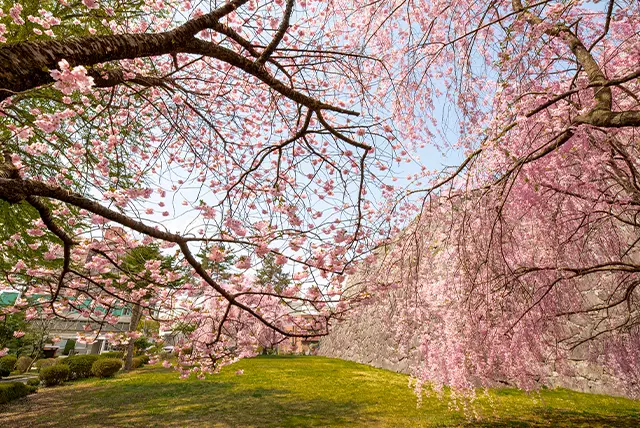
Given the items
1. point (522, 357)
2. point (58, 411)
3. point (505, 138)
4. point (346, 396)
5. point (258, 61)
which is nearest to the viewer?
point (258, 61)

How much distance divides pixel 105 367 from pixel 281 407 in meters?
9.68

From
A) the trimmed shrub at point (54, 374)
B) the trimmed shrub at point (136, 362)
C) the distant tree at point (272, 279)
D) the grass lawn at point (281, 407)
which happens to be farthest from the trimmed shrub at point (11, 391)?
the distant tree at point (272, 279)

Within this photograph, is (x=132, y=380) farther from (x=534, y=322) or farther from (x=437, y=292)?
(x=534, y=322)

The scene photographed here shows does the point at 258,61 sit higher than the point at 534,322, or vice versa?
the point at 258,61

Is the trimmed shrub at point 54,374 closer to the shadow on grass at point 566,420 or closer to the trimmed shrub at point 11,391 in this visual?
the trimmed shrub at point 11,391

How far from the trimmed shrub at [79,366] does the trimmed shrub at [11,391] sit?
3.78m

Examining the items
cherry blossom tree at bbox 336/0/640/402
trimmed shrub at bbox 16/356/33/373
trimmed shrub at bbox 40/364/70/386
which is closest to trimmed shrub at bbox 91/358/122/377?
trimmed shrub at bbox 40/364/70/386

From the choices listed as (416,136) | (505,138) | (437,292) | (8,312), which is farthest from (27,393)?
(505,138)

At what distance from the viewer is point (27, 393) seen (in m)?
10.7

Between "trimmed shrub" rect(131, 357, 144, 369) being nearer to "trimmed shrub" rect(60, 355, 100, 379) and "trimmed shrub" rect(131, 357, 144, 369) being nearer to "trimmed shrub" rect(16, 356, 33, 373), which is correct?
"trimmed shrub" rect(60, 355, 100, 379)

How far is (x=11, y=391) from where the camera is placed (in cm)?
973

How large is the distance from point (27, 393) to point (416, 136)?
46.4 ft

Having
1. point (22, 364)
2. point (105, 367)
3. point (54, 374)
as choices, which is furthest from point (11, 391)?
point (22, 364)

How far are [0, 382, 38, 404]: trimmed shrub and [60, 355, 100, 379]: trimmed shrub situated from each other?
12.4 ft
